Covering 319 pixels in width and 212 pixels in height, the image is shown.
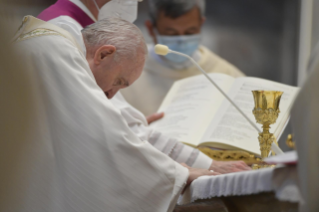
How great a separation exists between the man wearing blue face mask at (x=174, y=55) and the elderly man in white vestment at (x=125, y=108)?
1859 millimetres

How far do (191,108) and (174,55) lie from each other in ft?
5.69

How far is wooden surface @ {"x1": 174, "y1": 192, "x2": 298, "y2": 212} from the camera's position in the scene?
1312 mm

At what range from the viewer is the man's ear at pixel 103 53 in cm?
182

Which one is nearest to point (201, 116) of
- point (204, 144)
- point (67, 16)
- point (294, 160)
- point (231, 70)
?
point (204, 144)

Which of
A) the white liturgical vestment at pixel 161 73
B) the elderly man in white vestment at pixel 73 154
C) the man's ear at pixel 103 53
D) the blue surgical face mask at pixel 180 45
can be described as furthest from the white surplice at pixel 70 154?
the blue surgical face mask at pixel 180 45

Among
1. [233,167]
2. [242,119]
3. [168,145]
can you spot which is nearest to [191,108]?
[242,119]

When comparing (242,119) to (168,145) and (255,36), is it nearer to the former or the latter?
(168,145)

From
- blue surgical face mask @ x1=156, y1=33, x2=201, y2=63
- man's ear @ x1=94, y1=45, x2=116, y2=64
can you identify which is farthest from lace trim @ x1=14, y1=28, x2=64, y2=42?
blue surgical face mask @ x1=156, y1=33, x2=201, y2=63

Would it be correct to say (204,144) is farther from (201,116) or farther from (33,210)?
(33,210)

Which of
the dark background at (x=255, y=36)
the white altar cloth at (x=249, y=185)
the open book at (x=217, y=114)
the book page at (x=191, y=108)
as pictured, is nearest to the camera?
the white altar cloth at (x=249, y=185)

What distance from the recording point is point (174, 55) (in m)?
4.40

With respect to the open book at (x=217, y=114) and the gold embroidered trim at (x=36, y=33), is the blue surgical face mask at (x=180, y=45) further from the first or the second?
the gold embroidered trim at (x=36, y=33)

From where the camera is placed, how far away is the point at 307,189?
111 centimetres

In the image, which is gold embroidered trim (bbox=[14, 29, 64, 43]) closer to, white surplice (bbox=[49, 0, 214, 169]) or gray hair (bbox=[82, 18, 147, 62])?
gray hair (bbox=[82, 18, 147, 62])
